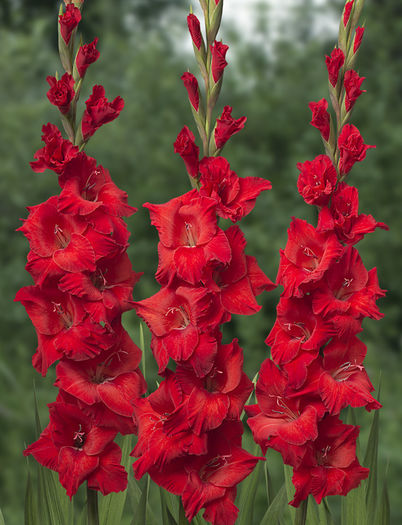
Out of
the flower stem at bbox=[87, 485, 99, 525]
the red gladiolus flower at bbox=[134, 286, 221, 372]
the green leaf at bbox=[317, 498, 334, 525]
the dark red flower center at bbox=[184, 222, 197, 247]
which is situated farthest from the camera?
the green leaf at bbox=[317, 498, 334, 525]

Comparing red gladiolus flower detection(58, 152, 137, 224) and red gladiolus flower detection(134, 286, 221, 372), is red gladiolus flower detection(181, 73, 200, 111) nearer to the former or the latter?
red gladiolus flower detection(58, 152, 137, 224)

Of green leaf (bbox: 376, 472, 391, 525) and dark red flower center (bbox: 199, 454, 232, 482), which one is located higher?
dark red flower center (bbox: 199, 454, 232, 482)

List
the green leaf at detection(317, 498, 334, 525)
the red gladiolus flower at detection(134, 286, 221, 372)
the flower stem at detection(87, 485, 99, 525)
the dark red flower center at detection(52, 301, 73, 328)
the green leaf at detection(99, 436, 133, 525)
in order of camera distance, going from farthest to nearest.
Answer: the green leaf at detection(99, 436, 133, 525)
the green leaf at detection(317, 498, 334, 525)
the flower stem at detection(87, 485, 99, 525)
the dark red flower center at detection(52, 301, 73, 328)
the red gladiolus flower at detection(134, 286, 221, 372)

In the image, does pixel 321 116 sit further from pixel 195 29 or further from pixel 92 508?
pixel 92 508

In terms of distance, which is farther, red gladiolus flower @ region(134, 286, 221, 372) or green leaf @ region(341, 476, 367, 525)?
green leaf @ region(341, 476, 367, 525)

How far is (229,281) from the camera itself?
215 cm

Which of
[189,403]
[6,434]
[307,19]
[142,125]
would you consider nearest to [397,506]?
[6,434]

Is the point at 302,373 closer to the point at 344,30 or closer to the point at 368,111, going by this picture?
the point at 344,30

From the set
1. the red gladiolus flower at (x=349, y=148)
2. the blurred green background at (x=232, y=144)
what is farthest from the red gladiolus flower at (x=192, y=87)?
the blurred green background at (x=232, y=144)

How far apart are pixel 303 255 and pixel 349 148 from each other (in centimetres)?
31

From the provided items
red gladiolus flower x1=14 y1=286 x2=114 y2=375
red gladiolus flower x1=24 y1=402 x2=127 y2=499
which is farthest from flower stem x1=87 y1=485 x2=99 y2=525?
red gladiolus flower x1=14 y1=286 x2=114 y2=375

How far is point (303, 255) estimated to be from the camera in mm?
2166

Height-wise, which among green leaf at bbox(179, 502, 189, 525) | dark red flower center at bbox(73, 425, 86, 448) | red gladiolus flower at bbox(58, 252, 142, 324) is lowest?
green leaf at bbox(179, 502, 189, 525)

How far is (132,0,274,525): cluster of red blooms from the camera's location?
6.79 feet
